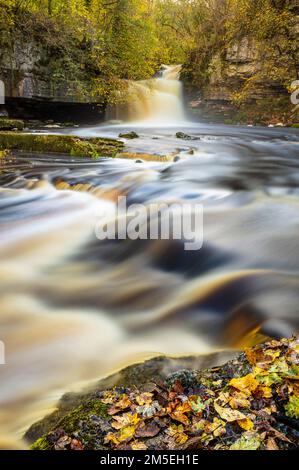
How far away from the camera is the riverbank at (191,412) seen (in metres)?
1.43

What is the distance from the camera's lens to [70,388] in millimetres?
2041

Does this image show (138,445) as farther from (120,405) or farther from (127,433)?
(120,405)

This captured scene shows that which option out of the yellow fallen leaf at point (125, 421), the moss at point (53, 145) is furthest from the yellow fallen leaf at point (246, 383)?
the moss at point (53, 145)

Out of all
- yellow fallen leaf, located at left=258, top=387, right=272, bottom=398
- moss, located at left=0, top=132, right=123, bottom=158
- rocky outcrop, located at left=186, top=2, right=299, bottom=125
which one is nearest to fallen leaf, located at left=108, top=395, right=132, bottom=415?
yellow fallen leaf, located at left=258, top=387, right=272, bottom=398

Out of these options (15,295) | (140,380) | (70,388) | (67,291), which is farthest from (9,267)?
(140,380)

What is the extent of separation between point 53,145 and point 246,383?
25.9 feet

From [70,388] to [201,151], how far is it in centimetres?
803

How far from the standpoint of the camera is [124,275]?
355cm

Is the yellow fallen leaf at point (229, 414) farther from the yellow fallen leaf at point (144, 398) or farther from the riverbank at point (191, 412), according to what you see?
the yellow fallen leaf at point (144, 398)

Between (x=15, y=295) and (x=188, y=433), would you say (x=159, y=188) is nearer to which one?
(x=15, y=295)

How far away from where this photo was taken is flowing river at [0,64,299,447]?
2301mm

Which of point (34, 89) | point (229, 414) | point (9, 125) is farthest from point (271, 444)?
point (34, 89)

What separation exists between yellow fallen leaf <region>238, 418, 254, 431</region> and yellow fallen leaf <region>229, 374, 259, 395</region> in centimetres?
15

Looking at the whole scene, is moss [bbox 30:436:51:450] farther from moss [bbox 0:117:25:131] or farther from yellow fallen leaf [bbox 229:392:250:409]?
moss [bbox 0:117:25:131]
